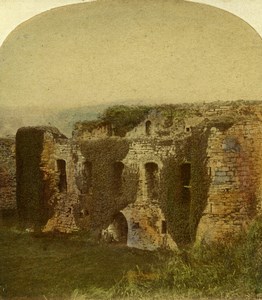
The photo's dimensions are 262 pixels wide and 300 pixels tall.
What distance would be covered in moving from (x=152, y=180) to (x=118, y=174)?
1.15ft

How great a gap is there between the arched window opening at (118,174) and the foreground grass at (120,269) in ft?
1.95

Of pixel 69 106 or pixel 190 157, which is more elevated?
pixel 69 106

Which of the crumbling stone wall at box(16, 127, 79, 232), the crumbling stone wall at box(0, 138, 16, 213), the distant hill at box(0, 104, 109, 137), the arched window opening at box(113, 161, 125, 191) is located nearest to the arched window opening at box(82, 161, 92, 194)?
the crumbling stone wall at box(16, 127, 79, 232)

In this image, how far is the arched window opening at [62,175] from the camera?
5637 millimetres

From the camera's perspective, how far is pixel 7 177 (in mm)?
5574

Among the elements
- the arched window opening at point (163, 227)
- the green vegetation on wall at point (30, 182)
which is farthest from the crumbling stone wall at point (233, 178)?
the green vegetation on wall at point (30, 182)

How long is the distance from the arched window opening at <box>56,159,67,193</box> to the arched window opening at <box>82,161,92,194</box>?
7.8 inches

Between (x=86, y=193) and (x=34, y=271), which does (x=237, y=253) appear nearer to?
(x=86, y=193)

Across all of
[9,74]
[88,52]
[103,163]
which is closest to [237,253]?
[103,163]

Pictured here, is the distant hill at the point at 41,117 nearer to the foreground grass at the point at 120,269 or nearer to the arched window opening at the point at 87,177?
the arched window opening at the point at 87,177

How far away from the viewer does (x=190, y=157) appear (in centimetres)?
543

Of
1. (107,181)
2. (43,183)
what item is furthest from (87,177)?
(43,183)

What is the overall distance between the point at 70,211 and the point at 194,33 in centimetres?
208

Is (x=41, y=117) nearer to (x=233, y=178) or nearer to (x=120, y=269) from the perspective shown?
(x=120, y=269)
